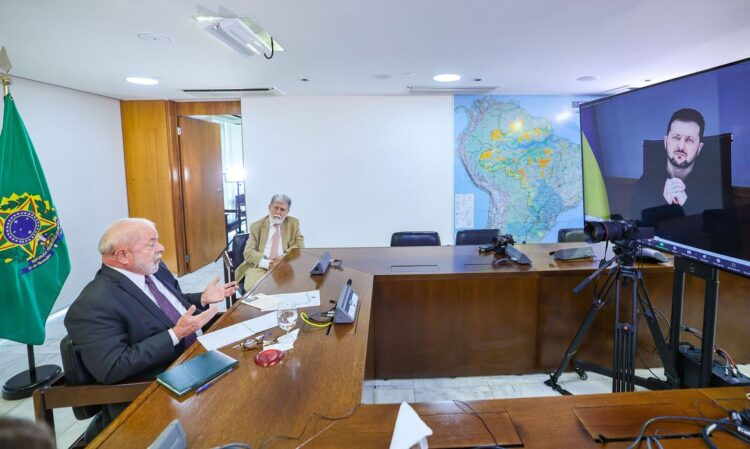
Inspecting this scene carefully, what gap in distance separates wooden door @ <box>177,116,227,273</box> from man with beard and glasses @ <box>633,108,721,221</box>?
17.2 feet

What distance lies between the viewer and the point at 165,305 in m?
1.85

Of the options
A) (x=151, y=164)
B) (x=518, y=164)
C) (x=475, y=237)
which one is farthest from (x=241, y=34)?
(x=518, y=164)

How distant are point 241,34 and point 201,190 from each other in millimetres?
3782

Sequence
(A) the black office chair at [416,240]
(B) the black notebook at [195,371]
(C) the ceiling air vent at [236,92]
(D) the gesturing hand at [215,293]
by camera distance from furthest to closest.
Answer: (C) the ceiling air vent at [236,92] < (A) the black office chair at [416,240] < (D) the gesturing hand at [215,293] < (B) the black notebook at [195,371]

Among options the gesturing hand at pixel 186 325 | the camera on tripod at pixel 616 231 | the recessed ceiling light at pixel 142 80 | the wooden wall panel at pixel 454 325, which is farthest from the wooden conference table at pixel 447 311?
the recessed ceiling light at pixel 142 80

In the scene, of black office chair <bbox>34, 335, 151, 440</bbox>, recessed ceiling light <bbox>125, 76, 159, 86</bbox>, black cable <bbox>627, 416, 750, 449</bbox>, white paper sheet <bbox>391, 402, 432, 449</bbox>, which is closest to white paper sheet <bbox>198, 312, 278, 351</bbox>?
black office chair <bbox>34, 335, 151, 440</bbox>

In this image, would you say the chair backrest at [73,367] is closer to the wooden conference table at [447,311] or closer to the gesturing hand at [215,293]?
the wooden conference table at [447,311]

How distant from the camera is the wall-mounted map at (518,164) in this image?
16.1 feet

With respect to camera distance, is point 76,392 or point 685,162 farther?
point 685,162

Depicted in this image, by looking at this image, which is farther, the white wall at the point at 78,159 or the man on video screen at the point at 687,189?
the white wall at the point at 78,159

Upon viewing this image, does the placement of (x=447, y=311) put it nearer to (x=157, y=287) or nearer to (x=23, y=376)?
(x=157, y=287)

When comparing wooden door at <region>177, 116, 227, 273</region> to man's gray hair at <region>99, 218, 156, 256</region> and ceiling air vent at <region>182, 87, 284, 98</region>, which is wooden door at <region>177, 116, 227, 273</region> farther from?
man's gray hair at <region>99, 218, 156, 256</region>

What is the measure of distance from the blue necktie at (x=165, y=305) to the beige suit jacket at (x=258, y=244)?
131 centimetres

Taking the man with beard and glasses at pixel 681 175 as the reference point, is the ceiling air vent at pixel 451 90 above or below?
above
